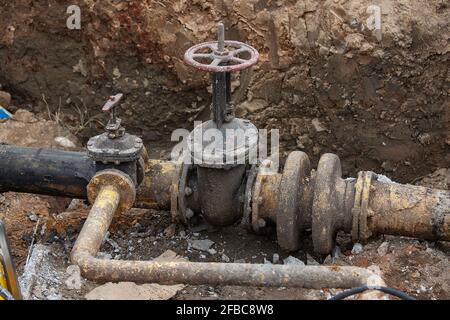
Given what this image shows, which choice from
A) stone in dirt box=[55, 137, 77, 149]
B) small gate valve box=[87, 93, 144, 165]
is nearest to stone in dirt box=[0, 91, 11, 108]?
stone in dirt box=[55, 137, 77, 149]

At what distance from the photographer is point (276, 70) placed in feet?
14.9

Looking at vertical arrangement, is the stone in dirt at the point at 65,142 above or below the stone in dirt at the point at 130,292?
above

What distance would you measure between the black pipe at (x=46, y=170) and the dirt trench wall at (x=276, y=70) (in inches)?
55.9

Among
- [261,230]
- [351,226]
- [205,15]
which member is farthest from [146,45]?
[351,226]

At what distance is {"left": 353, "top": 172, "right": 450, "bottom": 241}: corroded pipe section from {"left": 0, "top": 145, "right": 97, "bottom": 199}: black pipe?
1.57 m

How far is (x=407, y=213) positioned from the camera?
133 inches

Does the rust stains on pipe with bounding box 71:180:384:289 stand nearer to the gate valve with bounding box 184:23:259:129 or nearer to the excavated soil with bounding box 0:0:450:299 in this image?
the excavated soil with bounding box 0:0:450:299

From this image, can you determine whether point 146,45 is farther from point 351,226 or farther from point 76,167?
point 351,226

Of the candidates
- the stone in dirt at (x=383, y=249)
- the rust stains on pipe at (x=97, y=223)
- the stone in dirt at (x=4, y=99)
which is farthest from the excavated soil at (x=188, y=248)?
the stone in dirt at (x=4, y=99)

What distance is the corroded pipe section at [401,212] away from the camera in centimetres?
336

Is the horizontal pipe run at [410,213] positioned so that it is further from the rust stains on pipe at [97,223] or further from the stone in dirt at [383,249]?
the rust stains on pipe at [97,223]

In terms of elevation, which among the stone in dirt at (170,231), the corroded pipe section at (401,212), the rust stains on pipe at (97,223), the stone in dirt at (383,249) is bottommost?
the stone in dirt at (170,231)

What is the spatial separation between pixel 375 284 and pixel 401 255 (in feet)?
3.20

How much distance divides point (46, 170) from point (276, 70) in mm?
1868
